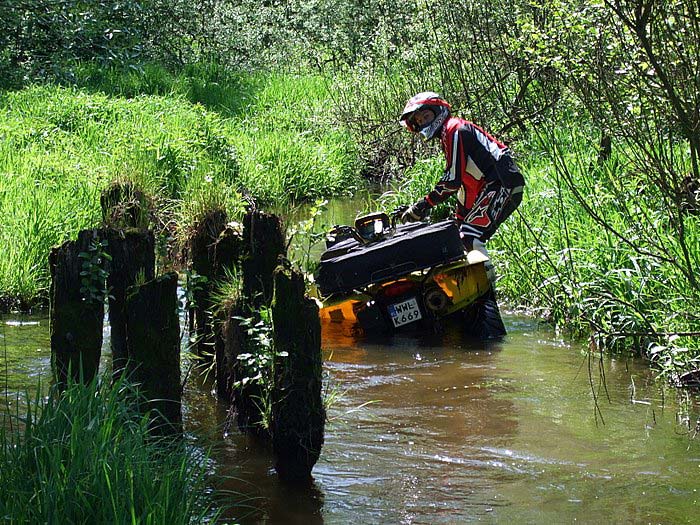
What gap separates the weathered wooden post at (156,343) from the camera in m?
4.89

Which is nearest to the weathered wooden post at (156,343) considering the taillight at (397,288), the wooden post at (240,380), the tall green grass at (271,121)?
the wooden post at (240,380)

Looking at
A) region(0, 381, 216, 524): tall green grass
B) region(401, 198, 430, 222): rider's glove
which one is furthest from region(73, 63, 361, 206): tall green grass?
region(0, 381, 216, 524): tall green grass

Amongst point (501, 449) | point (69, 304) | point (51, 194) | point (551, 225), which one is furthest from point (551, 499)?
point (51, 194)

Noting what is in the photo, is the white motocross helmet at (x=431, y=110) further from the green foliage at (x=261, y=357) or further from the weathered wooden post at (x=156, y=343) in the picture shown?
the weathered wooden post at (x=156, y=343)

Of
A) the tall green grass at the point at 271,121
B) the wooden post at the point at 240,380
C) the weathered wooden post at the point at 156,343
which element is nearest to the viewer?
the weathered wooden post at the point at 156,343

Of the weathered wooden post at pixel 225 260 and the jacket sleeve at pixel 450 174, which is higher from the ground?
the jacket sleeve at pixel 450 174

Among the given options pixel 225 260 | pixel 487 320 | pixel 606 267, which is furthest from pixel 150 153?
pixel 225 260

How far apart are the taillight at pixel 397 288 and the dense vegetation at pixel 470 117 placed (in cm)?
101

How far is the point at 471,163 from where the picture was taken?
877cm

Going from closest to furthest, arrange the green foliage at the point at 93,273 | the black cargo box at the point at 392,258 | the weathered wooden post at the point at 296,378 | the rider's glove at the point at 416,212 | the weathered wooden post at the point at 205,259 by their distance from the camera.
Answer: the green foliage at the point at 93,273 → the weathered wooden post at the point at 296,378 → the weathered wooden post at the point at 205,259 → the black cargo box at the point at 392,258 → the rider's glove at the point at 416,212

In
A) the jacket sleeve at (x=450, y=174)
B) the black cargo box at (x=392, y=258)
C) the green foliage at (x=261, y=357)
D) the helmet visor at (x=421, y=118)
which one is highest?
the helmet visor at (x=421, y=118)

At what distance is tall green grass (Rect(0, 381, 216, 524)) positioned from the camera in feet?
12.0

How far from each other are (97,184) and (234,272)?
4.83 meters

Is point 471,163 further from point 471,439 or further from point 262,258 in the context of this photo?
point 262,258
